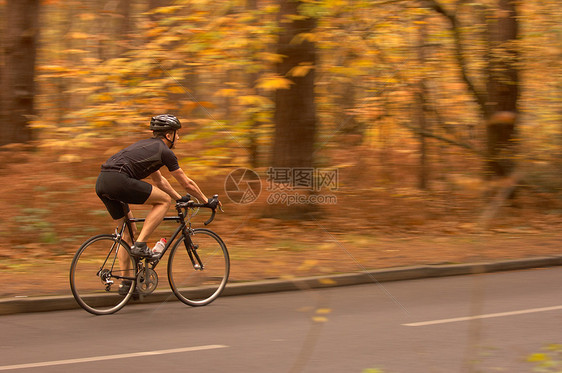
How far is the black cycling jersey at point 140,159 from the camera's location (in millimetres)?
7570

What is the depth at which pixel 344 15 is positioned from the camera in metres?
12.8

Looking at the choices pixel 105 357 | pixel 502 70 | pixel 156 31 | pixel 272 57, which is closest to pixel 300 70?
pixel 272 57

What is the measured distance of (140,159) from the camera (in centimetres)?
761

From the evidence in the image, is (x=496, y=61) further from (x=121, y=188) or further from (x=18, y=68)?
(x=121, y=188)

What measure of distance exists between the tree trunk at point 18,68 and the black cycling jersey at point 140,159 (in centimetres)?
764

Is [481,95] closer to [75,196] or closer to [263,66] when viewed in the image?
[263,66]

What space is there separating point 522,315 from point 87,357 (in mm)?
4282

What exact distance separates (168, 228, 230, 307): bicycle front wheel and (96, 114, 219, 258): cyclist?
47 cm

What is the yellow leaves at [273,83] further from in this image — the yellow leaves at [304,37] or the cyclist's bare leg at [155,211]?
the cyclist's bare leg at [155,211]

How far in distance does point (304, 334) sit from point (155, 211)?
7.21 ft

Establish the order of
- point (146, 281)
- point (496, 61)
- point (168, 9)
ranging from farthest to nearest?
point (496, 61), point (168, 9), point (146, 281)

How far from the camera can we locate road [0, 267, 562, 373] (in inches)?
216

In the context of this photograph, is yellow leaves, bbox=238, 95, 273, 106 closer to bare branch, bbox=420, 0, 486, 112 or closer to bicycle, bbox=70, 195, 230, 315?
bicycle, bbox=70, 195, 230, 315

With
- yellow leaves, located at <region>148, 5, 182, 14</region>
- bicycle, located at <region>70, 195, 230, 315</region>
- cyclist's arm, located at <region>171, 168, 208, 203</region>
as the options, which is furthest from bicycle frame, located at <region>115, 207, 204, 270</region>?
yellow leaves, located at <region>148, 5, 182, 14</region>
